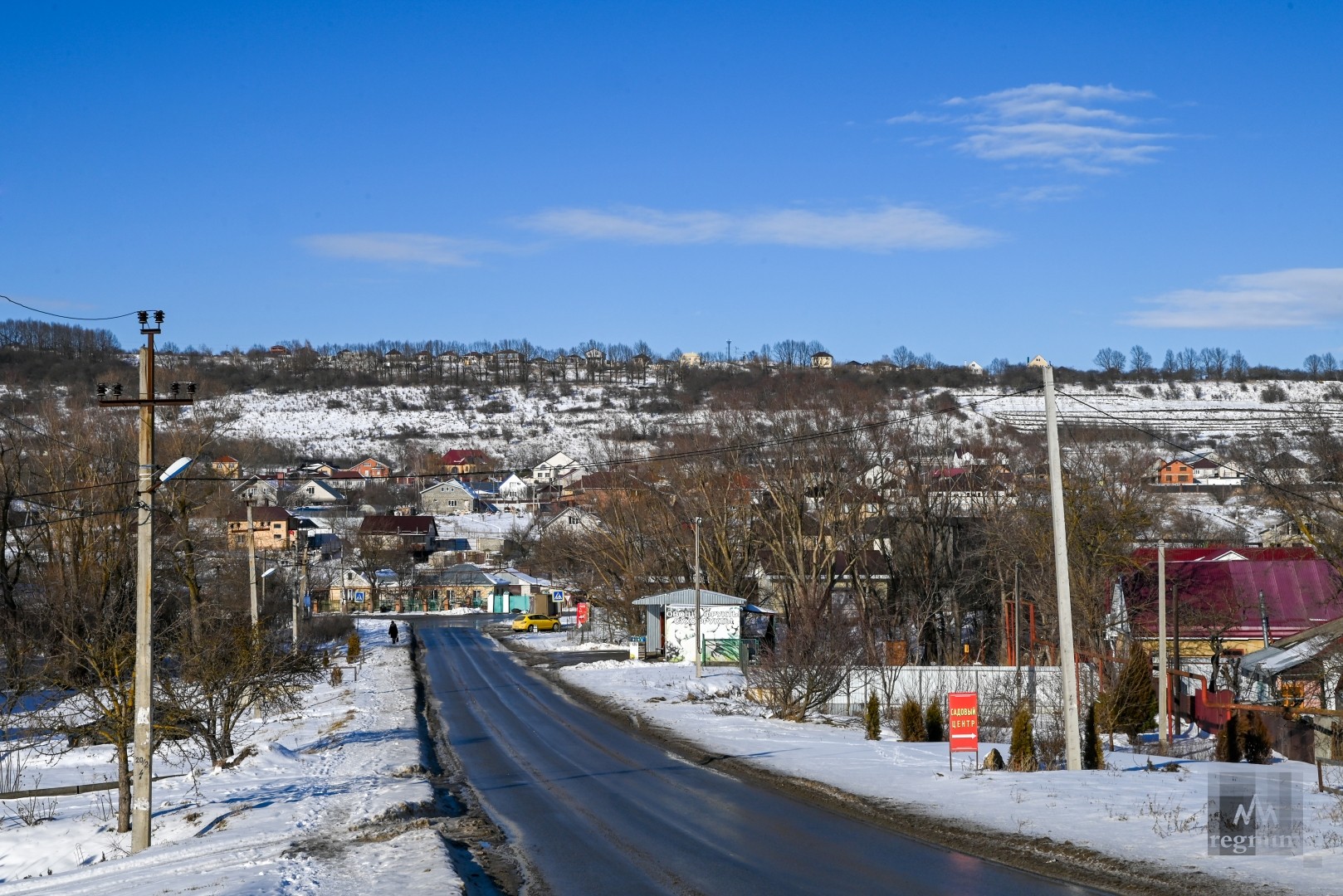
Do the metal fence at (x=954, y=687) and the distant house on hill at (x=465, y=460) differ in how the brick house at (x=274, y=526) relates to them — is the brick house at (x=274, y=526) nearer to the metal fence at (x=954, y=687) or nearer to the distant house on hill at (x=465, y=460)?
the distant house on hill at (x=465, y=460)

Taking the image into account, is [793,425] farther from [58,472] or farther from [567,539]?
[58,472]

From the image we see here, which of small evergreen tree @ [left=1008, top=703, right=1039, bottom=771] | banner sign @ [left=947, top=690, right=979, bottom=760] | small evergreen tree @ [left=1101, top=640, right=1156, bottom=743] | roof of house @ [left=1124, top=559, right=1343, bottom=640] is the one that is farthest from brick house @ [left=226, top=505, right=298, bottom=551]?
small evergreen tree @ [left=1008, top=703, right=1039, bottom=771]

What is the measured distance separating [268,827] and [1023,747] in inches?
461

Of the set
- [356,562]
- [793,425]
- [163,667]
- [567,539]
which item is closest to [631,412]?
[356,562]

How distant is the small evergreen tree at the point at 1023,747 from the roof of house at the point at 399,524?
10392 cm

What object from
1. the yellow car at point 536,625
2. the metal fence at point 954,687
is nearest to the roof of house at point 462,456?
the yellow car at point 536,625

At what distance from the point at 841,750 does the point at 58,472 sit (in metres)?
39.2

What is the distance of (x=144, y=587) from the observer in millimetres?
17328

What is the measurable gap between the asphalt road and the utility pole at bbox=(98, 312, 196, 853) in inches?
200

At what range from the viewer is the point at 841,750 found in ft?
74.1

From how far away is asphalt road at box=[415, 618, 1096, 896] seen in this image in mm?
11797

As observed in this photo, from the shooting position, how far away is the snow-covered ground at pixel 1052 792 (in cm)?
1134

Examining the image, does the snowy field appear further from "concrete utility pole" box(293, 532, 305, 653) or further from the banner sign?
the banner sign

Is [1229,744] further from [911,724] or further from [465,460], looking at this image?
[465,460]
